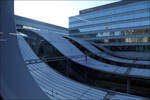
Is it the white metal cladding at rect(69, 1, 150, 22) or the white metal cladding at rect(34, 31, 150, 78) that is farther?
the white metal cladding at rect(69, 1, 150, 22)

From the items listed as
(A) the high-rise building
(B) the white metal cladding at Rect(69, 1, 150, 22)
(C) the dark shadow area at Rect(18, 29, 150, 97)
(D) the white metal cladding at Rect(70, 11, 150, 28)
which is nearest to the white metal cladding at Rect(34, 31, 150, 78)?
(C) the dark shadow area at Rect(18, 29, 150, 97)

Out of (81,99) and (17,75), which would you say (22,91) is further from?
(81,99)

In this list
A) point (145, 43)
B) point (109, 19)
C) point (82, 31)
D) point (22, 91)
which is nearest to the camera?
point (22, 91)

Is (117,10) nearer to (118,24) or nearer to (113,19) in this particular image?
(113,19)

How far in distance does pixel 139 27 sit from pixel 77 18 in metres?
12.4

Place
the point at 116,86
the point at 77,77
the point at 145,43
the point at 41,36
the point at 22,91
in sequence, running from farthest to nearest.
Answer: the point at 145,43 → the point at 41,36 → the point at 77,77 → the point at 116,86 → the point at 22,91

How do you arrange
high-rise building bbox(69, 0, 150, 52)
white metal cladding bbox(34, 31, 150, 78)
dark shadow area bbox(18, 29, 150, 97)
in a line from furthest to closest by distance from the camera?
1. high-rise building bbox(69, 0, 150, 52)
2. white metal cladding bbox(34, 31, 150, 78)
3. dark shadow area bbox(18, 29, 150, 97)

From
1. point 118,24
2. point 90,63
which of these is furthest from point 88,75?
point 118,24

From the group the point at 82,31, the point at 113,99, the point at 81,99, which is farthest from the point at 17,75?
the point at 82,31

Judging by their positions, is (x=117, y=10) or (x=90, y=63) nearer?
(x=90, y=63)

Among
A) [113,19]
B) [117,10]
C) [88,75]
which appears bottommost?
[88,75]

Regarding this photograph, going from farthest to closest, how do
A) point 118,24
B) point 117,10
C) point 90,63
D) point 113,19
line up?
point 113,19
point 117,10
point 118,24
point 90,63

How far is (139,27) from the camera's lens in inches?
604

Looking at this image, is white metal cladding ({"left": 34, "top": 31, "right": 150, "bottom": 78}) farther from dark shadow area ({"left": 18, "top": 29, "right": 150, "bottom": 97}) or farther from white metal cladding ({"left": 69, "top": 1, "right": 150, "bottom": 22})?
white metal cladding ({"left": 69, "top": 1, "right": 150, "bottom": 22})
